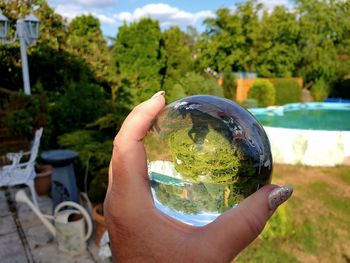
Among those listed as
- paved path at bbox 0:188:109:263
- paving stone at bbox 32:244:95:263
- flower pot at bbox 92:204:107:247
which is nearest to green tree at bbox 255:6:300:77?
paved path at bbox 0:188:109:263

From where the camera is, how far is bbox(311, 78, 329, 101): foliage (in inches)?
835

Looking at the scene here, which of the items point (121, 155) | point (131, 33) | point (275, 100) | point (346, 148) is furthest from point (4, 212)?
point (275, 100)

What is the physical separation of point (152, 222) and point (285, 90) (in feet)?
63.9

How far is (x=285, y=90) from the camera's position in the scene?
62.5 feet

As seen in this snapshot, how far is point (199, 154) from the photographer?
1092 millimetres

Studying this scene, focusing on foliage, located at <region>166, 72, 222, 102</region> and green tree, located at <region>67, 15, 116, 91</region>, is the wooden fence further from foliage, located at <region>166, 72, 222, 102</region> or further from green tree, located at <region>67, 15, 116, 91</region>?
green tree, located at <region>67, 15, 116, 91</region>

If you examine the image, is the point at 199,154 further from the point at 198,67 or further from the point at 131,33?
the point at 198,67

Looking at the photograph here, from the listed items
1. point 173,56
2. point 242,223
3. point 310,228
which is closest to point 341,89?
point 173,56

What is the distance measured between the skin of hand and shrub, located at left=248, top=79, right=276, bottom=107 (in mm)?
17065

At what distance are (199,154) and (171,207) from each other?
0.66ft

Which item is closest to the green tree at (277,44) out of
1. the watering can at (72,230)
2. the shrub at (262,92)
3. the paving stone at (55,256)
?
the shrub at (262,92)

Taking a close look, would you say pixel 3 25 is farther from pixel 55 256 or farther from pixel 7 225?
pixel 55 256

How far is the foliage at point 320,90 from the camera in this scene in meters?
21.2

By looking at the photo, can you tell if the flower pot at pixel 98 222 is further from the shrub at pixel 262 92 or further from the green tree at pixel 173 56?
the shrub at pixel 262 92
